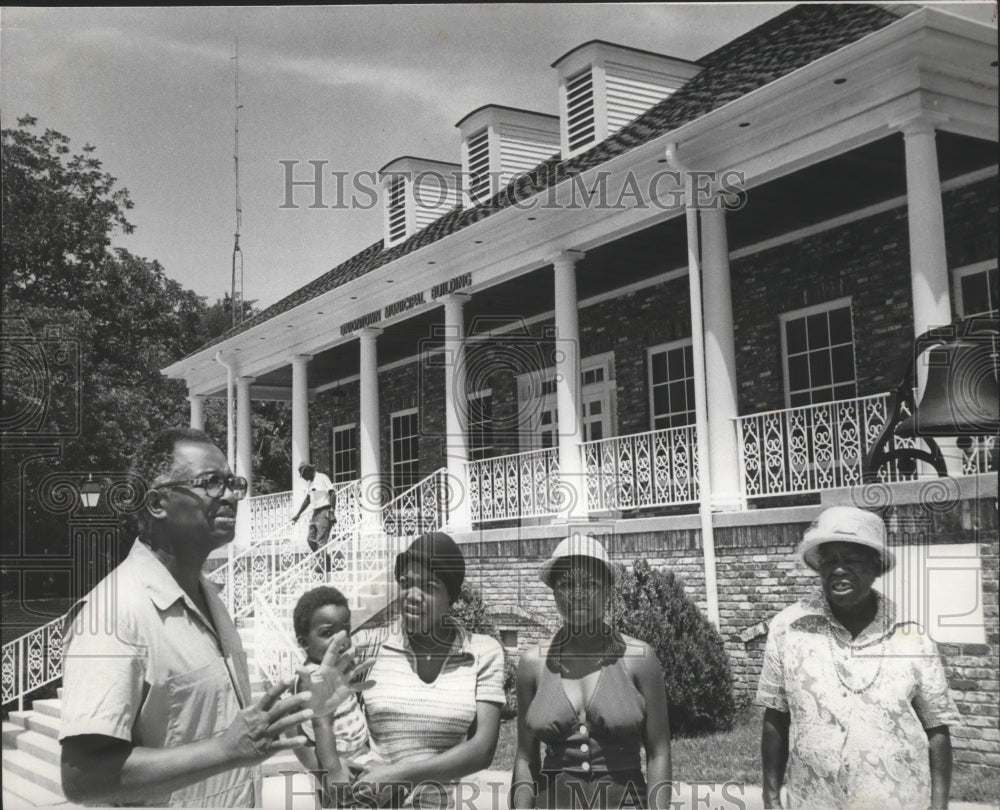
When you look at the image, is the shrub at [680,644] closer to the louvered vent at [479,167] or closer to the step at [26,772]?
the step at [26,772]

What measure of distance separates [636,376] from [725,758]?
542 centimetres

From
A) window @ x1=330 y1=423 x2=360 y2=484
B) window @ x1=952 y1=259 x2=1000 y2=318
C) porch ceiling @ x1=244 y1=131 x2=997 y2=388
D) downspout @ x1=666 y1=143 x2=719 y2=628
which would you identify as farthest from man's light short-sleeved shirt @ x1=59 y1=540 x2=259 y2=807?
window @ x1=952 y1=259 x2=1000 y2=318

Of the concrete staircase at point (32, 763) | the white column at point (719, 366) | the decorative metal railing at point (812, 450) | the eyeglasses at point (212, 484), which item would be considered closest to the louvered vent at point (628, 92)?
the white column at point (719, 366)

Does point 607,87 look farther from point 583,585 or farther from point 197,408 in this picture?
point 583,585

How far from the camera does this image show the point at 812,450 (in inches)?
320

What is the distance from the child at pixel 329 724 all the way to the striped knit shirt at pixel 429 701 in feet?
0.23

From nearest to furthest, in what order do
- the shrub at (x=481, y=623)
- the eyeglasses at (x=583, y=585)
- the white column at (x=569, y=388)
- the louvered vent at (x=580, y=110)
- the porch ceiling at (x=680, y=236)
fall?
the eyeglasses at (x=583, y=585) < the shrub at (x=481, y=623) < the porch ceiling at (x=680, y=236) < the white column at (x=569, y=388) < the louvered vent at (x=580, y=110)

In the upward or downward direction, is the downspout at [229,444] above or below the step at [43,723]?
above

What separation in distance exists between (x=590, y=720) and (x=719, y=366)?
16.4 feet

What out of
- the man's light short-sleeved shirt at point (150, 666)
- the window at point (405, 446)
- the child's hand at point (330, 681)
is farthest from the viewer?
the window at point (405, 446)

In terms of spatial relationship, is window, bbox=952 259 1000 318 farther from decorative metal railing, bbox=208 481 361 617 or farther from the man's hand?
the man's hand

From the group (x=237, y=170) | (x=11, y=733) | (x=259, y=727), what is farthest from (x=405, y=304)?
(x=259, y=727)

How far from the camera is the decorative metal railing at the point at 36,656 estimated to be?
6125mm

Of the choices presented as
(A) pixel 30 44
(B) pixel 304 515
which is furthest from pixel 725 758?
(A) pixel 30 44
